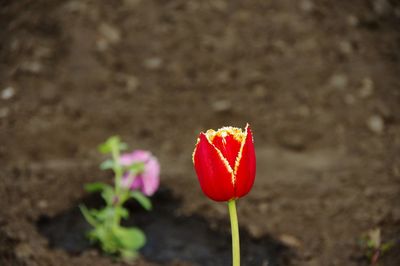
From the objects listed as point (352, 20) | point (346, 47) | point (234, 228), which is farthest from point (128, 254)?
point (352, 20)

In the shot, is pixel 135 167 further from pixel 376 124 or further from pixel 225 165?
pixel 376 124

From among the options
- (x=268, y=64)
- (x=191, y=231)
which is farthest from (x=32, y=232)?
(x=268, y=64)

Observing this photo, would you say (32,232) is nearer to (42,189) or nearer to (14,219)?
(14,219)

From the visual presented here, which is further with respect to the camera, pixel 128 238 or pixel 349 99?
pixel 349 99

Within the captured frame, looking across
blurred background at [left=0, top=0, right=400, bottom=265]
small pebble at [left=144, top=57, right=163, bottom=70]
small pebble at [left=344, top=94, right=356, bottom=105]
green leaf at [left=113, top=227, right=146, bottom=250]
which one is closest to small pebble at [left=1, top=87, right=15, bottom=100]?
blurred background at [left=0, top=0, right=400, bottom=265]

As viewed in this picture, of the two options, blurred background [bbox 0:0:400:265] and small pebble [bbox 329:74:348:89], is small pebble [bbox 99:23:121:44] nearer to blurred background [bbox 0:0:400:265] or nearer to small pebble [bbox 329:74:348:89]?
blurred background [bbox 0:0:400:265]
